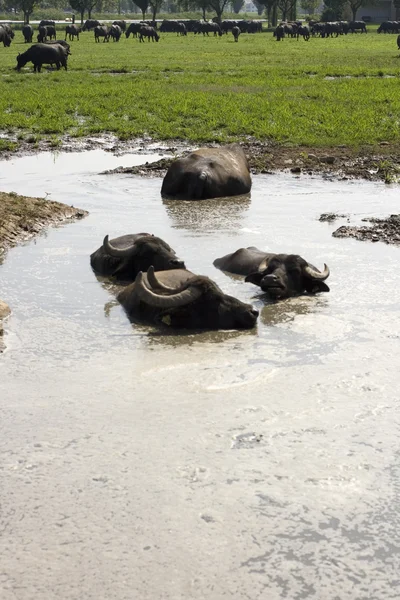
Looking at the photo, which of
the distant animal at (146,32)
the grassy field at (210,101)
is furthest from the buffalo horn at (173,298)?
the distant animal at (146,32)

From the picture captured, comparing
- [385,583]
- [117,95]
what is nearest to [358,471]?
[385,583]

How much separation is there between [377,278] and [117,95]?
593 inches

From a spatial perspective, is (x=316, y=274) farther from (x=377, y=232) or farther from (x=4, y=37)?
(x=4, y=37)

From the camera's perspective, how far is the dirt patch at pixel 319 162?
1377cm

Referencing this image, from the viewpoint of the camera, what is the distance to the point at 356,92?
22891 millimetres

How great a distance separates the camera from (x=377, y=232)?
33.4 feet

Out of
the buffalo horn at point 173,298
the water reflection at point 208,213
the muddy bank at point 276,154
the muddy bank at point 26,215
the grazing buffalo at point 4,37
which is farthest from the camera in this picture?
the grazing buffalo at point 4,37

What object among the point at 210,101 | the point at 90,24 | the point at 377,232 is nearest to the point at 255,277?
the point at 377,232

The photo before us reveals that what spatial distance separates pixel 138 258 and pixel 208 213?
3031mm

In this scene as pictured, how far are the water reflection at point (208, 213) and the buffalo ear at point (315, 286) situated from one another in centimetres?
248

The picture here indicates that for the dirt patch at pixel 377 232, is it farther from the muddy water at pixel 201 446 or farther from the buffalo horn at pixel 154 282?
the buffalo horn at pixel 154 282

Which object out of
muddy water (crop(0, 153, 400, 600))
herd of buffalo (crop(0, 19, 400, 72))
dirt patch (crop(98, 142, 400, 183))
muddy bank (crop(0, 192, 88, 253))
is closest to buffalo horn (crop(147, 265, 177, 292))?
muddy water (crop(0, 153, 400, 600))

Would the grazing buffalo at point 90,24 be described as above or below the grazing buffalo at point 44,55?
above

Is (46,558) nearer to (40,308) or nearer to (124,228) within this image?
(40,308)
